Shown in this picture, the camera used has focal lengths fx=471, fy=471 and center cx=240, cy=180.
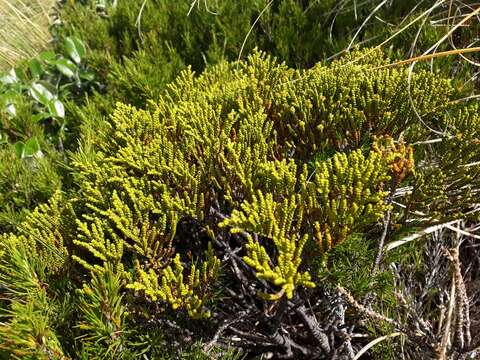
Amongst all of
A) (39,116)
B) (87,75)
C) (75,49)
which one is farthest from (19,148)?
(75,49)

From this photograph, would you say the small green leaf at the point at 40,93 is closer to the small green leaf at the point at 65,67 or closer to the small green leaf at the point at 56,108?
the small green leaf at the point at 56,108

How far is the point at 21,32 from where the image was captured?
4.48 m

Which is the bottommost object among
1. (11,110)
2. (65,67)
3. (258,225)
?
(258,225)

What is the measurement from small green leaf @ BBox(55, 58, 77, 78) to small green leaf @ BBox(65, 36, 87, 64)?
69mm

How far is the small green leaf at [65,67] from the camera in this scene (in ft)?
10.9

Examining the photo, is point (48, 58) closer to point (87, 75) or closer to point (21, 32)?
point (87, 75)

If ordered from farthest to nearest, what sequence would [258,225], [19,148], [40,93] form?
[40,93] → [19,148] → [258,225]

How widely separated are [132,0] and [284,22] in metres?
1.38

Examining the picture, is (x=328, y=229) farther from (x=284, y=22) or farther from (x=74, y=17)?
(x=74, y=17)

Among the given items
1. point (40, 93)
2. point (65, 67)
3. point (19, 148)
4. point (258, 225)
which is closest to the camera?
point (258, 225)

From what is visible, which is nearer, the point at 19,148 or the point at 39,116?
the point at 19,148

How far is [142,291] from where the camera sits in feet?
4.83

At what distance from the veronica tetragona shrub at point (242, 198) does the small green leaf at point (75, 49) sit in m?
1.65

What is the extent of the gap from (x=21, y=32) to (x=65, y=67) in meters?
1.55
